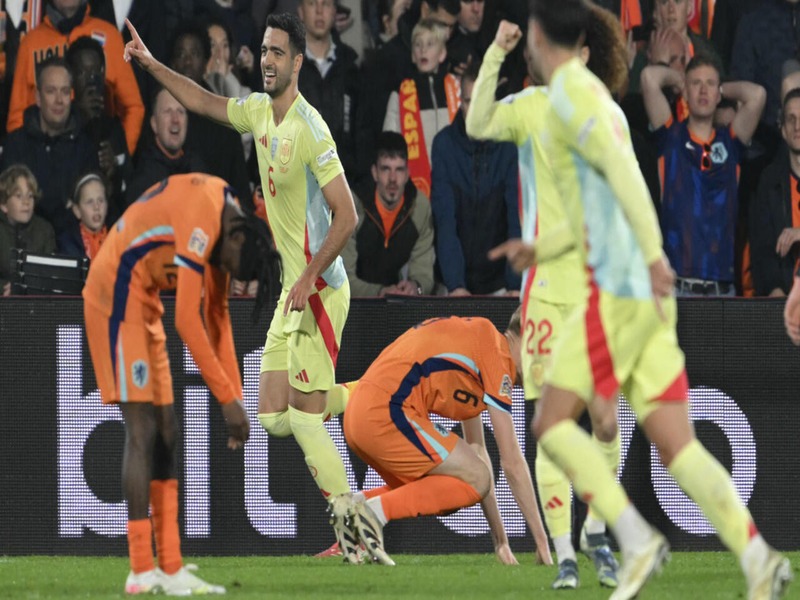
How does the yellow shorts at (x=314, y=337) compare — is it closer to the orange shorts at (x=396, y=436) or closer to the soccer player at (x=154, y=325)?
the orange shorts at (x=396, y=436)

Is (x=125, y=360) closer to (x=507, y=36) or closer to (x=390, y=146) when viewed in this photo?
(x=507, y=36)

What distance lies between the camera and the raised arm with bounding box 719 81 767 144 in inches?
401

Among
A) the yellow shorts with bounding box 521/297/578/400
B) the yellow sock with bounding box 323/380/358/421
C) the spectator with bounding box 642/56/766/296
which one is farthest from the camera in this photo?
the spectator with bounding box 642/56/766/296

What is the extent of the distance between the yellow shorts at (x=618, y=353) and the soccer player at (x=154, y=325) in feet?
4.91

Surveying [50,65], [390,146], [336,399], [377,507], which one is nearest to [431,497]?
[377,507]

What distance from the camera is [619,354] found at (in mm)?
5129

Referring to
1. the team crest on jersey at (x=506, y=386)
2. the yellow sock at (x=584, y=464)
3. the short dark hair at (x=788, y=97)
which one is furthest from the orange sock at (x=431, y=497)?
the short dark hair at (x=788, y=97)

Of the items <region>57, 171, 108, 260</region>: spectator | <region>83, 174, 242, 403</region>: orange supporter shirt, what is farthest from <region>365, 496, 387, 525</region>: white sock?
<region>57, 171, 108, 260</region>: spectator

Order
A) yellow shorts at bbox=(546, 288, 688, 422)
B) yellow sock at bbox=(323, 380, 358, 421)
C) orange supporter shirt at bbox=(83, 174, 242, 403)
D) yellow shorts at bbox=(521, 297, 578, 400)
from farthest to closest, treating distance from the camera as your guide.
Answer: yellow sock at bbox=(323, 380, 358, 421)
yellow shorts at bbox=(521, 297, 578, 400)
orange supporter shirt at bbox=(83, 174, 242, 403)
yellow shorts at bbox=(546, 288, 688, 422)

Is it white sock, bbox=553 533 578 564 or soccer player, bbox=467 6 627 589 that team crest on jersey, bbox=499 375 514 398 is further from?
white sock, bbox=553 533 578 564

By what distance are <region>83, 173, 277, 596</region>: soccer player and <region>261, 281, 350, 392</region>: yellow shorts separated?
1907mm

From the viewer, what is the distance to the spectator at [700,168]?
979cm

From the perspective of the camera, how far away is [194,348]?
5.95m

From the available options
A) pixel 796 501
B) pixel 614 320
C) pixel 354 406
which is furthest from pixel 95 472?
pixel 614 320
